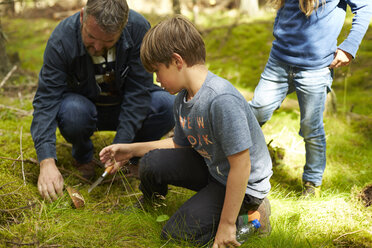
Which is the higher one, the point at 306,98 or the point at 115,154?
the point at 306,98

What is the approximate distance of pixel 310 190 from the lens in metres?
2.29

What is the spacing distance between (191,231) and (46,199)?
0.95 meters

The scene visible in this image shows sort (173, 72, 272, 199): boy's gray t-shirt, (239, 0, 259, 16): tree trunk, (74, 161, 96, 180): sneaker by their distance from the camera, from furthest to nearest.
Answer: (239, 0, 259, 16): tree trunk
(74, 161, 96, 180): sneaker
(173, 72, 272, 199): boy's gray t-shirt

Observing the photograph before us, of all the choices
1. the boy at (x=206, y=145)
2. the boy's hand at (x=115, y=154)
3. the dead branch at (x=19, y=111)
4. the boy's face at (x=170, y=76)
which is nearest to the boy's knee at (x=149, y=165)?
the boy at (x=206, y=145)

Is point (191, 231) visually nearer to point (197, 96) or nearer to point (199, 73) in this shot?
point (197, 96)

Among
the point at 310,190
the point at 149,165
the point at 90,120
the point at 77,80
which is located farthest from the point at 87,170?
the point at 310,190

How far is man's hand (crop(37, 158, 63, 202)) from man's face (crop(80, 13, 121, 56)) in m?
0.81

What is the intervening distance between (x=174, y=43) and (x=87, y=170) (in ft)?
4.71

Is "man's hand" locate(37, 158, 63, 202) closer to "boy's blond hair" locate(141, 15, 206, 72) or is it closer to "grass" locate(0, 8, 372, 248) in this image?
"grass" locate(0, 8, 372, 248)

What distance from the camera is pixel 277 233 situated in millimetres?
1874

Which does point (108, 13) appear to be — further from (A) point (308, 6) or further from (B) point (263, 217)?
(B) point (263, 217)

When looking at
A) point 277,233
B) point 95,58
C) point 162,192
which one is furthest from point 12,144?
point 277,233

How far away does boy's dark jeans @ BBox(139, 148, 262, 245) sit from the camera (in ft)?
5.90

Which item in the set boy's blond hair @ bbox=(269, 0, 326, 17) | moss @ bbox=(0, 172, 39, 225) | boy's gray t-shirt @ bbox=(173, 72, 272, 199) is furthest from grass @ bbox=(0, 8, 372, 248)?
boy's blond hair @ bbox=(269, 0, 326, 17)
